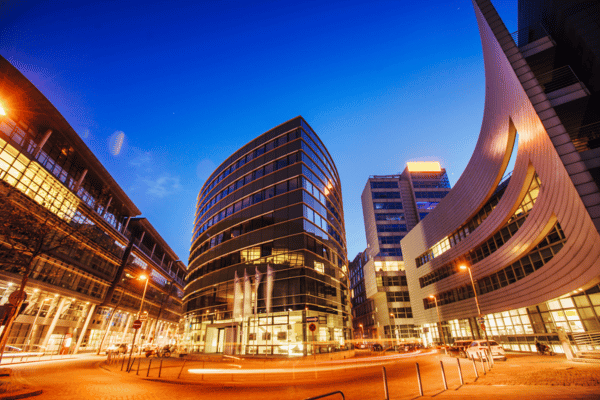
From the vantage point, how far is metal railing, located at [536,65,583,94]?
61.1ft

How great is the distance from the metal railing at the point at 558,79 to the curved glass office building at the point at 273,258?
1013 inches

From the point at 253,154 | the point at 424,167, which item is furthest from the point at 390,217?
the point at 253,154

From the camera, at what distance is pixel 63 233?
127 feet

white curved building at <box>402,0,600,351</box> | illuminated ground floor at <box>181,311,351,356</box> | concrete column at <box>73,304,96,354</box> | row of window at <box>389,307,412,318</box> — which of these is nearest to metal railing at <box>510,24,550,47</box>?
white curved building at <box>402,0,600,351</box>

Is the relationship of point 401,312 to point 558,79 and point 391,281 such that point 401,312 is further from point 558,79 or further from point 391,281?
point 558,79

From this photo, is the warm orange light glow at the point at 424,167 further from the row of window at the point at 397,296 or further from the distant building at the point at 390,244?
the row of window at the point at 397,296

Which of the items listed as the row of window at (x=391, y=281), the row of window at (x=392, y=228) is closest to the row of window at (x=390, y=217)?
the row of window at (x=392, y=228)

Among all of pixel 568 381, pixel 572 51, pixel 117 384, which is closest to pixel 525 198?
pixel 572 51

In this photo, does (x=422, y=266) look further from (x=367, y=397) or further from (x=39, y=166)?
(x=39, y=166)

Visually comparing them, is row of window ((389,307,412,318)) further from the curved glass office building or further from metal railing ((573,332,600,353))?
metal railing ((573,332,600,353))

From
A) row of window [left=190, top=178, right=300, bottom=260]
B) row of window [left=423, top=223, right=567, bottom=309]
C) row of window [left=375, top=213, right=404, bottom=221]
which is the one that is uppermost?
row of window [left=375, top=213, right=404, bottom=221]

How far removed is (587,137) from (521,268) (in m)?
18.1

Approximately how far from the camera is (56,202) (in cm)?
3838

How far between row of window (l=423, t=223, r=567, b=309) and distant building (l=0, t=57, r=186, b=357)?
140 feet
